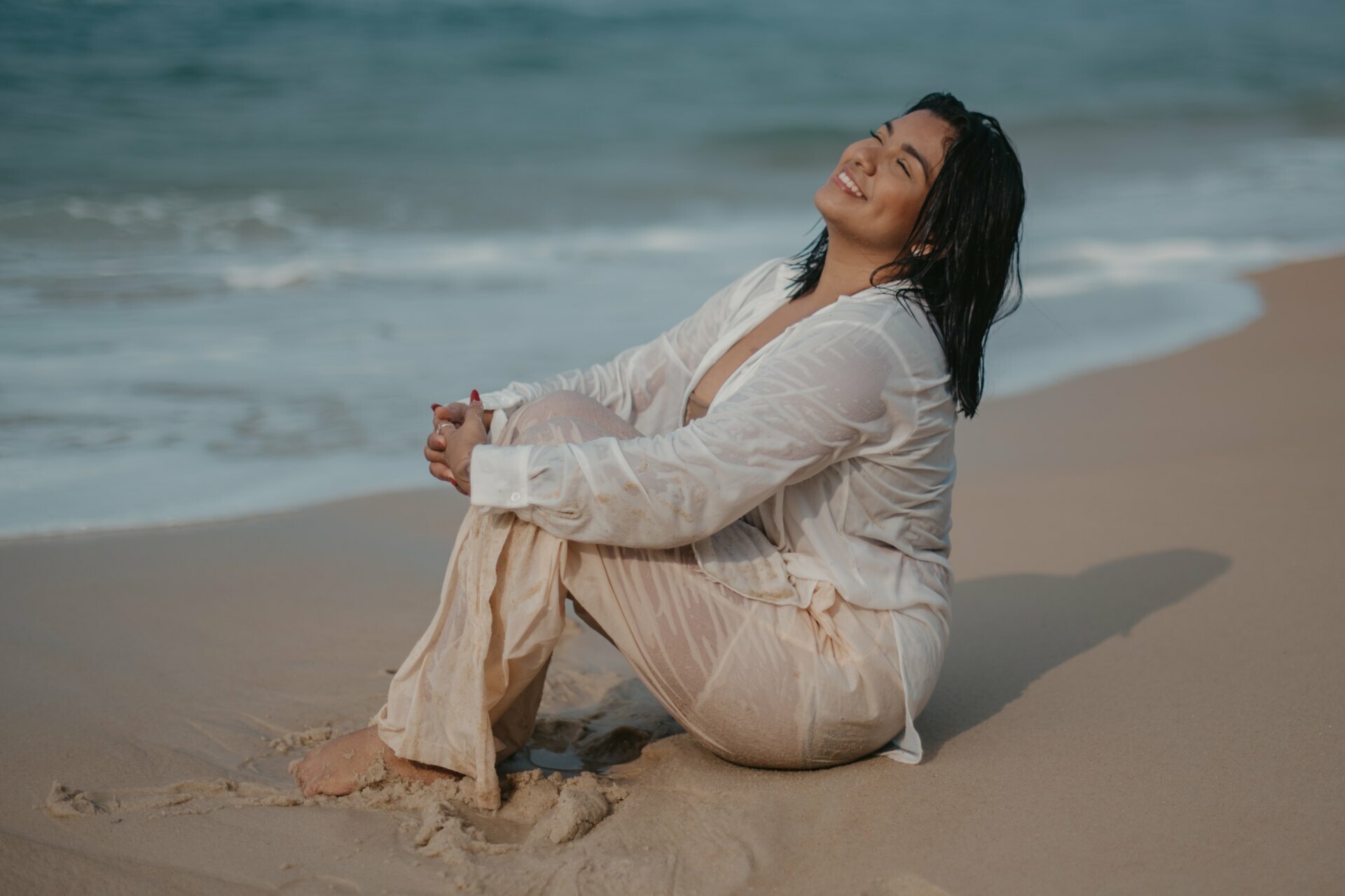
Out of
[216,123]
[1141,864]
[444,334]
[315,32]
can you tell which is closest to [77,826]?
[1141,864]

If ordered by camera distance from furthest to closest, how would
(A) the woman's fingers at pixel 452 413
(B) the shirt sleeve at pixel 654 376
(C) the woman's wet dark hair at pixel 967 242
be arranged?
(B) the shirt sleeve at pixel 654 376
(A) the woman's fingers at pixel 452 413
(C) the woman's wet dark hair at pixel 967 242

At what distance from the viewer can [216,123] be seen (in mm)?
13023

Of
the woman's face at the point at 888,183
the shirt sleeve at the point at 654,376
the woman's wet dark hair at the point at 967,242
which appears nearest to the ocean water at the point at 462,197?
the shirt sleeve at the point at 654,376

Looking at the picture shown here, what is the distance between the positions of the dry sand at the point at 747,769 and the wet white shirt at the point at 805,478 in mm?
366

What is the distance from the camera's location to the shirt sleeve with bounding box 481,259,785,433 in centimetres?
291

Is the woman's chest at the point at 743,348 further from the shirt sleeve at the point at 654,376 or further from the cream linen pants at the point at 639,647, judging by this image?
the cream linen pants at the point at 639,647

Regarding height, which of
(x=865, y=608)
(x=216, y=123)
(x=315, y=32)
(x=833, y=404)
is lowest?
(x=865, y=608)

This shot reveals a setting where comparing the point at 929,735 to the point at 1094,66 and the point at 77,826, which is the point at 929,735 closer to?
the point at 77,826

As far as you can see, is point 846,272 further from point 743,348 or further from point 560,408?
point 560,408

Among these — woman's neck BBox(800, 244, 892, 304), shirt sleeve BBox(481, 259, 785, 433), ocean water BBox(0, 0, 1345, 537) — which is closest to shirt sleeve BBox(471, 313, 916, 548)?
woman's neck BBox(800, 244, 892, 304)

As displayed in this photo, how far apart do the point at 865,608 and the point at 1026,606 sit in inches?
51.5

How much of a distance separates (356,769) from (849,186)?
1512mm

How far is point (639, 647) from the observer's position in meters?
2.32

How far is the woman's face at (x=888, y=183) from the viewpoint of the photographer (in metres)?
2.44
